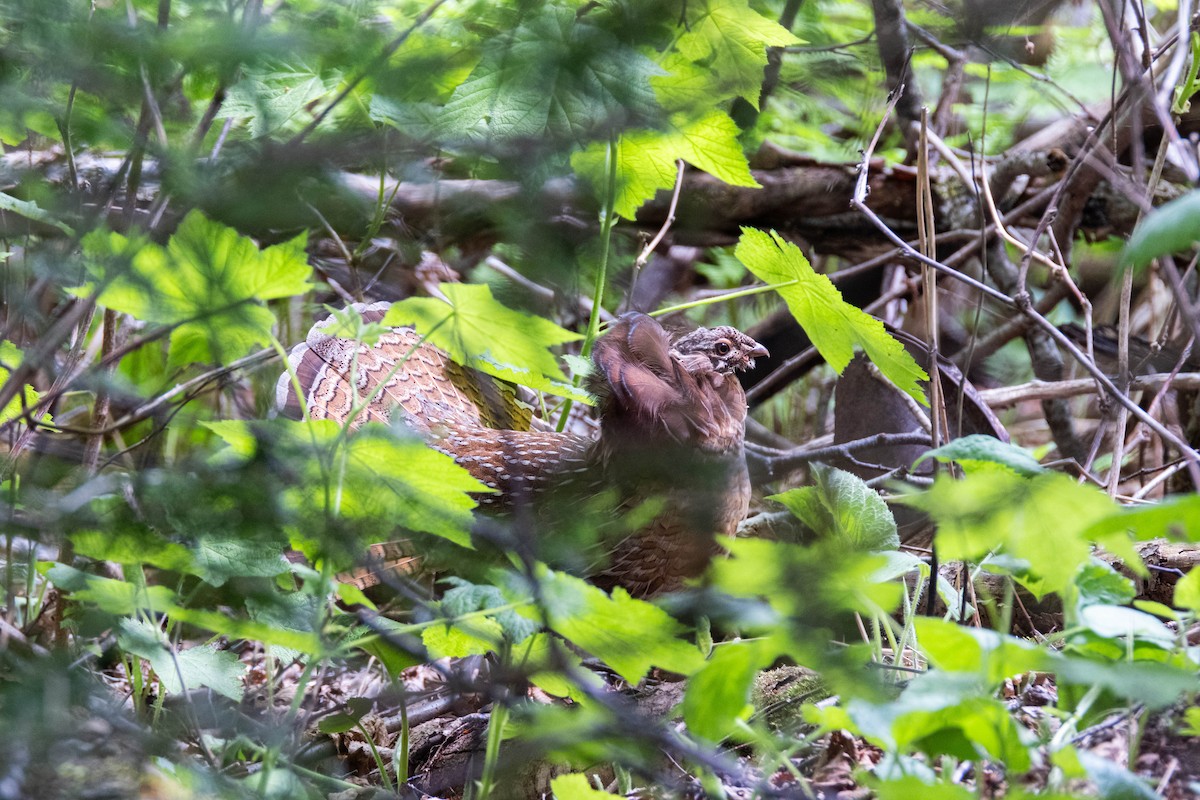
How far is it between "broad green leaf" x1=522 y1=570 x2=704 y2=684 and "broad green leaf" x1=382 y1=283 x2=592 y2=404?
0.40 m

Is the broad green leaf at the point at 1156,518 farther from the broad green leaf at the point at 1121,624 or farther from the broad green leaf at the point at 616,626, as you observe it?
the broad green leaf at the point at 616,626

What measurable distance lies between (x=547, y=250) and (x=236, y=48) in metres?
0.55

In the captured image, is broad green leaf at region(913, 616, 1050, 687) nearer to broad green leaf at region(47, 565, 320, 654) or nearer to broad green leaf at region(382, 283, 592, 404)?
broad green leaf at region(382, 283, 592, 404)

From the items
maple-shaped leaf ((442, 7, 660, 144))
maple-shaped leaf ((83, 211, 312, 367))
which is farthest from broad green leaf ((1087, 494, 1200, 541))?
maple-shaped leaf ((83, 211, 312, 367))

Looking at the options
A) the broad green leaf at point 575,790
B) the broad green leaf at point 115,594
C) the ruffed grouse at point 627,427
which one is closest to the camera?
the broad green leaf at point 575,790

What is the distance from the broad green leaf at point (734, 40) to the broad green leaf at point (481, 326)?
1.02 metres

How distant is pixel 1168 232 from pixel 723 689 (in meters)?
0.79

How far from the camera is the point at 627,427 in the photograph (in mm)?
2869

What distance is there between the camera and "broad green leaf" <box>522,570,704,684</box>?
1.49 metres

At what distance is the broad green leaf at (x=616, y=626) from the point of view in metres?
1.49

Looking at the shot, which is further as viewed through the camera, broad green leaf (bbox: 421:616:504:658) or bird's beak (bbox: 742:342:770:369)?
bird's beak (bbox: 742:342:770:369)

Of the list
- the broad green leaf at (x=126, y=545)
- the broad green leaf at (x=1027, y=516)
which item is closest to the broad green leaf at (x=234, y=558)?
the broad green leaf at (x=126, y=545)

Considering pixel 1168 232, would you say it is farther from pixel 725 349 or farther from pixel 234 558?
pixel 725 349

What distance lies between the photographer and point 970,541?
1392mm
